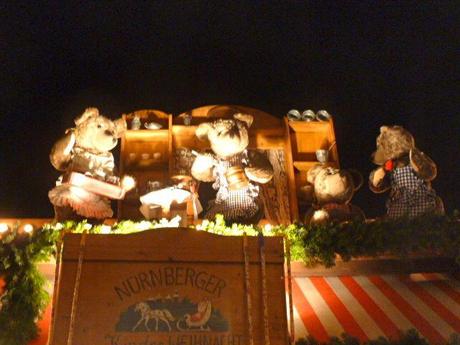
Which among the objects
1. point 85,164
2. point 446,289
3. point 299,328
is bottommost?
point 299,328

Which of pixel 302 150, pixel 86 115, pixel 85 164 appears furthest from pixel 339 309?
pixel 302 150

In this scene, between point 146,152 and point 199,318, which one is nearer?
point 199,318

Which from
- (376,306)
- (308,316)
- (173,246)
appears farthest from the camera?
(376,306)

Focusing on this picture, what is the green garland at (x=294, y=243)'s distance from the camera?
291 cm

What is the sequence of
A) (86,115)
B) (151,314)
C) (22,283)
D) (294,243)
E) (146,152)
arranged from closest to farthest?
1. (151,314)
2. (22,283)
3. (294,243)
4. (86,115)
5. (146,152)

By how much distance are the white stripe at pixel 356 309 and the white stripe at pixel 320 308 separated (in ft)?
0.41

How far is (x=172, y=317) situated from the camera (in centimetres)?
252

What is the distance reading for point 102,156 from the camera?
14.5 feet

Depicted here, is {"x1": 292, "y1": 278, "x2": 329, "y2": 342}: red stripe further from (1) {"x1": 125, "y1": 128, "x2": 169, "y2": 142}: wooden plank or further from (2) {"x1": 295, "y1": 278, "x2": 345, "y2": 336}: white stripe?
(1) {"x1": 125, "y1": 128, "x2": 169, "y2": 142}: wooden plank

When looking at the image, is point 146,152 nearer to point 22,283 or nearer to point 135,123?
point 135,123

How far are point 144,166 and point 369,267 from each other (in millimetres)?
2752

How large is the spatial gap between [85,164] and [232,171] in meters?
1.22

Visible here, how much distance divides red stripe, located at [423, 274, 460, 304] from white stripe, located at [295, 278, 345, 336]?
826mm

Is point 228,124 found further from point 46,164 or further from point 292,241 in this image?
point 46,164
